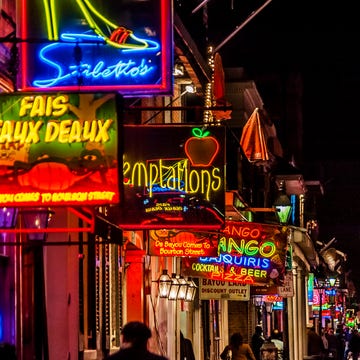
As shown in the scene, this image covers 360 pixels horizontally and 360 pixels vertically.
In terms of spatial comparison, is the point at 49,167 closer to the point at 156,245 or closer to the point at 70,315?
the point at 70,315

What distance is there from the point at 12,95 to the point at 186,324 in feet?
67.0

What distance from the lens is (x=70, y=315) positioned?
54.2 ft

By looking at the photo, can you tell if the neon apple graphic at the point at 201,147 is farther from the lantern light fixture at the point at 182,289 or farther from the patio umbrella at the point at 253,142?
the patio umbrella at the point at 253,142

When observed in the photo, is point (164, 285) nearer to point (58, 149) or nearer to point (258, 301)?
point (58, 149)

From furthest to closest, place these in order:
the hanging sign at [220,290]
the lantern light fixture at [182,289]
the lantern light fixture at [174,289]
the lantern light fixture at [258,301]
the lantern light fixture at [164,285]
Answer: the lantern light fixture at [258,301]
the hanging sign at [220,290]
the lantern light fixture at [182,289]
the lantern light fixture at [174,289]
the lantern light fixture at [164,285]

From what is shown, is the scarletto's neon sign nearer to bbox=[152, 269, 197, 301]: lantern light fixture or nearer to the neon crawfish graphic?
the neon crawfish graphic

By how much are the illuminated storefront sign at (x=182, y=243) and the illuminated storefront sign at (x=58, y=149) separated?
992 cm

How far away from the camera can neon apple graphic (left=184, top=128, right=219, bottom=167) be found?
17.1 metres

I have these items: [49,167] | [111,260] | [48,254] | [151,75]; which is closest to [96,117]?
[49,167]

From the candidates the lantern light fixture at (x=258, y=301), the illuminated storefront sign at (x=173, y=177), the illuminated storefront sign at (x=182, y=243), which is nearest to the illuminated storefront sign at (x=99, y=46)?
the illuminated storefront sign at (x=173, y=177)

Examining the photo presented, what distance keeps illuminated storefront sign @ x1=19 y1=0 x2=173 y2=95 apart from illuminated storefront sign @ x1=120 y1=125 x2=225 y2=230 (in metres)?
2.82

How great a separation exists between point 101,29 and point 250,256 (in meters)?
10.2

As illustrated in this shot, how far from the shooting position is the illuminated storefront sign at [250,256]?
23.7 m

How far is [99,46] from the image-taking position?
14.5 metres
